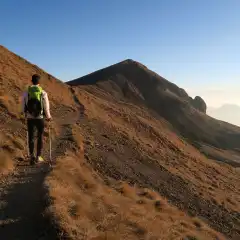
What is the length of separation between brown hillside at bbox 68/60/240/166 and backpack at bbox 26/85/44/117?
269 ft

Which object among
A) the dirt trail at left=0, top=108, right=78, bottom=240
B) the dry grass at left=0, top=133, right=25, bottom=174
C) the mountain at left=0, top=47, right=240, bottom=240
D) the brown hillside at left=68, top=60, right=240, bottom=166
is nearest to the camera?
the dirt trail at left=0, top=108, right=78, bottom=240

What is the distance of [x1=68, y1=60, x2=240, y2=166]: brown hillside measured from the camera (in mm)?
103938

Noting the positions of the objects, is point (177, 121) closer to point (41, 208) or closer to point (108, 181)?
point (108, 181)

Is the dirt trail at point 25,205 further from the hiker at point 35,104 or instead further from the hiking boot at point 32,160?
the hiker at point 35,104

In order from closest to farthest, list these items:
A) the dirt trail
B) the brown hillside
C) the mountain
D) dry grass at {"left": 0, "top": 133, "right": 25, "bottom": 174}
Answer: the dirt trail → the mountain → dry grass at {"left": 0, "top": 133, "right": 25, "bottom": 174} → the brown hillside

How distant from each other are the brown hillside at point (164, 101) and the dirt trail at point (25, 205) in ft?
271

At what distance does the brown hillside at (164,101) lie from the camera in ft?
341

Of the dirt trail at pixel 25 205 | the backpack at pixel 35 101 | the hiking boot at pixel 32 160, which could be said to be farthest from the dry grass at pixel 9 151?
the backpack at pixel 35 101

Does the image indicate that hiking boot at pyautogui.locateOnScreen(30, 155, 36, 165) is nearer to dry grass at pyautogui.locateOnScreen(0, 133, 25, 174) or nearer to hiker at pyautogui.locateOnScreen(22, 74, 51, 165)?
dry grass at pyautogui.locateOnScreen(0, 133, 25, 174)

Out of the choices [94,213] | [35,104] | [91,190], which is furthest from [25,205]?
[35,104]

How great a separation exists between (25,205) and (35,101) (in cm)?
456

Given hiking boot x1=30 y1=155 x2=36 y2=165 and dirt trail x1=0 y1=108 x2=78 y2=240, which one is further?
hiking boot x1=30 y1=155 x2=36 y2=165

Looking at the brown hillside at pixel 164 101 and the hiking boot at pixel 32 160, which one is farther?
the brown hillside at pixel 164 101

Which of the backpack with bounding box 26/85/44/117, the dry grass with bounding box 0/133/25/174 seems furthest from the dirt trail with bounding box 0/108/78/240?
the backpack with bounding box 26/85/44/117
